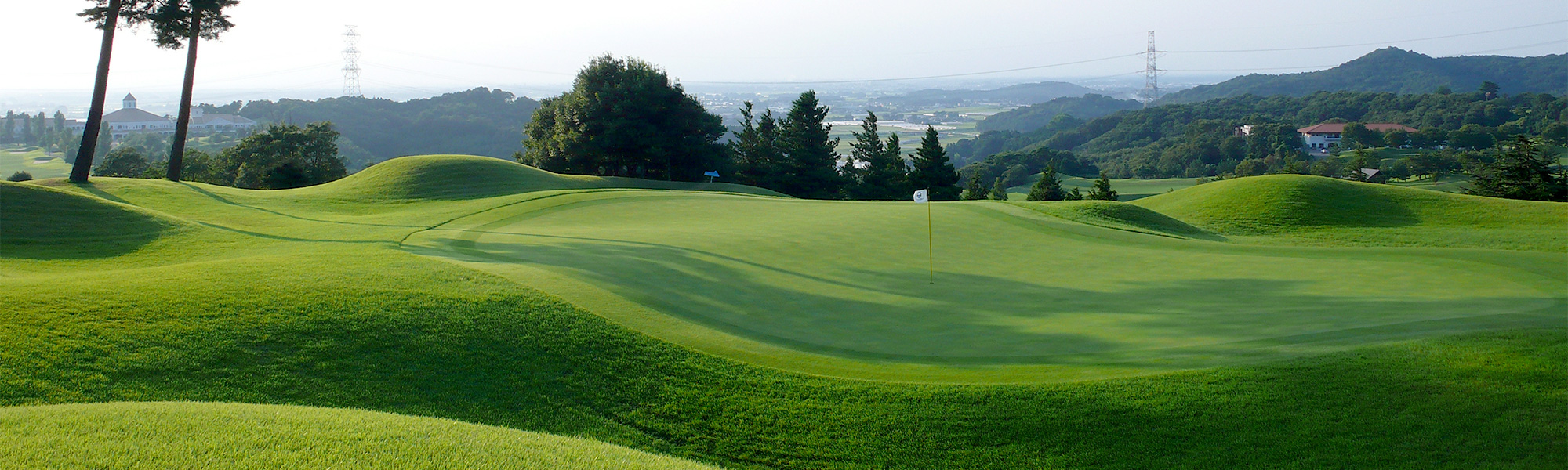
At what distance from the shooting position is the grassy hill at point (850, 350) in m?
7.03

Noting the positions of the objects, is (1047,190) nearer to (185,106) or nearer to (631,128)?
(631,128)

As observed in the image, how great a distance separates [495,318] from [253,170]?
4976 cm

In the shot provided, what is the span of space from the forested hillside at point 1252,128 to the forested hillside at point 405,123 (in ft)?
237

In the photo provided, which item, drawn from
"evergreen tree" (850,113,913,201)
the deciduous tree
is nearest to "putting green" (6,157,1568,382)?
the deciduous tree

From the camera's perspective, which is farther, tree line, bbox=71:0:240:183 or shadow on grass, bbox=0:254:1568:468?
tree line, bbox=71:0:240:183

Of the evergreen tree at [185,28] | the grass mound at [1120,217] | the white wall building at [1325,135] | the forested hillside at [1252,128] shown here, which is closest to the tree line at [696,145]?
the evergreen tree at [185,28]

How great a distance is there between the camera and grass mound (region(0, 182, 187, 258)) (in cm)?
1498

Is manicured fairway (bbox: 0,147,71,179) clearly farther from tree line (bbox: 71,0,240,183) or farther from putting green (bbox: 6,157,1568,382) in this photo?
putting green (bbox: 6,157,1568,382)

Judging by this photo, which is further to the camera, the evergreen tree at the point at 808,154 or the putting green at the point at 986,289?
the evergreen tree at the point at 808,154

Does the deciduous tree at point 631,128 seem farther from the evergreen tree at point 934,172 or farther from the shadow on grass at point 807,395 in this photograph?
the shadow on grass at point 807,395

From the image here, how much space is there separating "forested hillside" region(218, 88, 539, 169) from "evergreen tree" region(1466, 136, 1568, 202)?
95268mm

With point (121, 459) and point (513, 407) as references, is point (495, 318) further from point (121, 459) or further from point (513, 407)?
point (121, 459)

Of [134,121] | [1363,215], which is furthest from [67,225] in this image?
[134,121]

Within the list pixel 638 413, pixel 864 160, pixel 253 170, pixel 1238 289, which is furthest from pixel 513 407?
pixel 864 160
